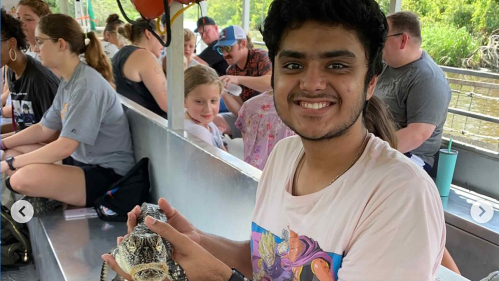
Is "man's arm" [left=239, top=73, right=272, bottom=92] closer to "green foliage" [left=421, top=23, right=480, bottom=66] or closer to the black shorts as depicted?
the black shorts

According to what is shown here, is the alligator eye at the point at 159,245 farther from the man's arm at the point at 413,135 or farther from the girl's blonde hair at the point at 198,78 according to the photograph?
the man's arm at the point at 413,135

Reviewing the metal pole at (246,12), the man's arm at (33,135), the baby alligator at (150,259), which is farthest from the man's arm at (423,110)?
the metal pole at (246,12)

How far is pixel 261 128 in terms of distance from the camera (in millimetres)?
2430

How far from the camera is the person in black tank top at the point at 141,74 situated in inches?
118

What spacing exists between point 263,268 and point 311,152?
316 mm

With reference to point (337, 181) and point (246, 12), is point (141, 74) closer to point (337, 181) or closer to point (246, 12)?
point (337, 181)

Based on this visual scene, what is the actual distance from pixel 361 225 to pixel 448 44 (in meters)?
3.60

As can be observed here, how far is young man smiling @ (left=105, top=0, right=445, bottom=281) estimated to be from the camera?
29.8 inches

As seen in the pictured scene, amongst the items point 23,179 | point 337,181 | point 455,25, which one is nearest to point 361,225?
point 337,181

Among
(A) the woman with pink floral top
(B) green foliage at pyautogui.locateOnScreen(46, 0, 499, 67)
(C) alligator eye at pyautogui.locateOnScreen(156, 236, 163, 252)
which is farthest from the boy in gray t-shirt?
(C) alligator eye at pyautogui.locateOnScreen(156, 236, 163, 252)

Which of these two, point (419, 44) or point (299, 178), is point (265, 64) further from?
point (299, 178)

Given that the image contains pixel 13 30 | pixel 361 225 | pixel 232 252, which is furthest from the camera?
pixel 13 30

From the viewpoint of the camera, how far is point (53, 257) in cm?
229

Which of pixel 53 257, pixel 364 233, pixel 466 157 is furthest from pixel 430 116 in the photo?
pixel 53 257
